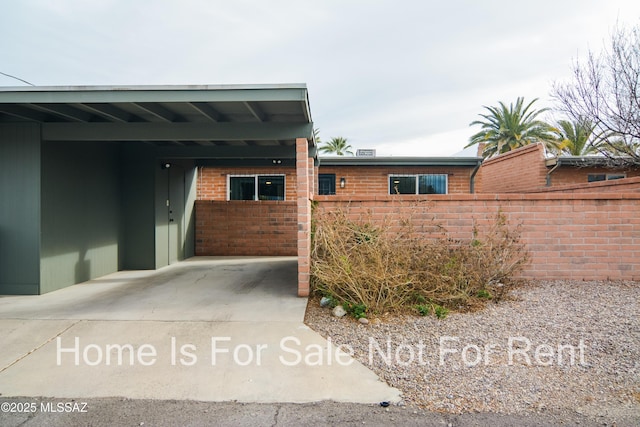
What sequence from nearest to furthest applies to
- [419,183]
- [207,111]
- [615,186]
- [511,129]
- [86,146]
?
1. [207,111]
2. [86,146]
3. [615,186]
4. [419,183]
5. [511,129]

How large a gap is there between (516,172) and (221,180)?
32.3 ft

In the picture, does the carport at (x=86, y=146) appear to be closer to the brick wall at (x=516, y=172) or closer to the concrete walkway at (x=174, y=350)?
the concrete walkway at (x=174, y=350)

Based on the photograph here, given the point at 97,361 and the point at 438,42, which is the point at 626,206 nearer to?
the point at 438,42

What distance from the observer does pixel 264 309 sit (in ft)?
15.5

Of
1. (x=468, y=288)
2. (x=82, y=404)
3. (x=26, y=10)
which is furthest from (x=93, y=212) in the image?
(x=26, y=10)

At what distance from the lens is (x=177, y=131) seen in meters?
5.51

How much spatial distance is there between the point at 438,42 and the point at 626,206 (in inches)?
210

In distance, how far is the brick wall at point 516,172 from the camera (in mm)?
11070

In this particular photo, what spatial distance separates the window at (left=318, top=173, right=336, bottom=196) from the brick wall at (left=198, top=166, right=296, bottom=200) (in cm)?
94

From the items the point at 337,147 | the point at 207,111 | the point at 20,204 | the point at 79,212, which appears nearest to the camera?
the point at 207,111

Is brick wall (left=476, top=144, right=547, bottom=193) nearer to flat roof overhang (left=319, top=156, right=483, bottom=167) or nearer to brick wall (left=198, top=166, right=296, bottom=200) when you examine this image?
flat roof overhang (left=319, top=156, right=483, bottom=167)

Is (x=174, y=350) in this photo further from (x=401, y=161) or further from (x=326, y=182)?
(x=401, y=161)

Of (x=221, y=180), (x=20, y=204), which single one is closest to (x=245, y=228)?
(x=221, y=180)

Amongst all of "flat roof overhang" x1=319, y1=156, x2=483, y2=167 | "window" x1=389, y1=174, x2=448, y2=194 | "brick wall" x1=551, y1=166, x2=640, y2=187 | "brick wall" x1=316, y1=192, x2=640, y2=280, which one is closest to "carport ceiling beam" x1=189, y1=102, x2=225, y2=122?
"brick wall" x1=316, y1=192, x2=640, y2=280
